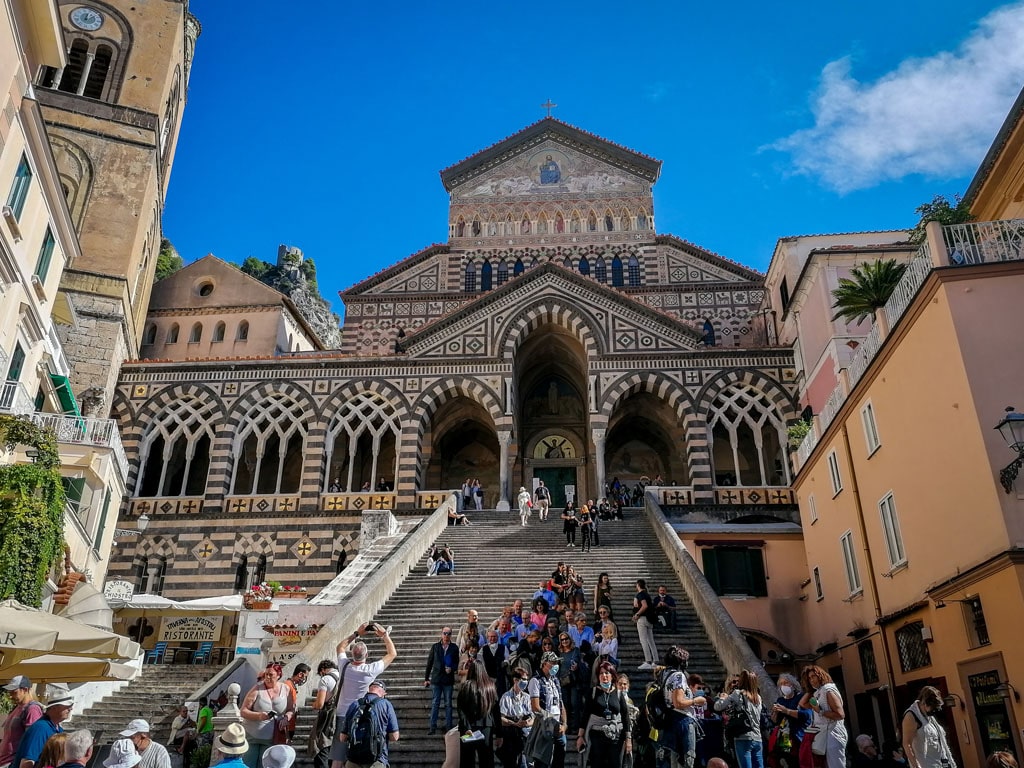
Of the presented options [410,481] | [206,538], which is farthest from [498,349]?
[206,538]

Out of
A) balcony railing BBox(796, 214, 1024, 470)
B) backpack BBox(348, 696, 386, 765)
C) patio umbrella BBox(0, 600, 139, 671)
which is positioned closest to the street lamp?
balcony railing BBox(796, 214, 1024, 470)

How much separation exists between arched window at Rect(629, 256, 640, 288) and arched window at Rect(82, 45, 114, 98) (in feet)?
75.9

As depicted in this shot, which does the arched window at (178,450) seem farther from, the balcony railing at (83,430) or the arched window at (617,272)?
the arched window at (617,272)

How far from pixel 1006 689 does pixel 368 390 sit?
23.0 m

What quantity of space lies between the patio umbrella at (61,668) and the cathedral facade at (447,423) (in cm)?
1517

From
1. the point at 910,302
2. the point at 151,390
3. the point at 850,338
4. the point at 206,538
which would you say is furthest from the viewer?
the point at 151,390

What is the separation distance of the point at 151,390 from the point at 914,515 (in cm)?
2594

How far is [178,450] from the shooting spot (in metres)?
31.1

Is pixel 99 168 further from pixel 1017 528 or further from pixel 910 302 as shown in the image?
pixel 1017 528

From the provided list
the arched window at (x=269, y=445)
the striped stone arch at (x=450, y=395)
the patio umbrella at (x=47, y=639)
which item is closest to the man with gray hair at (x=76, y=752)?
the patio umbrella at (x=47, y=639)

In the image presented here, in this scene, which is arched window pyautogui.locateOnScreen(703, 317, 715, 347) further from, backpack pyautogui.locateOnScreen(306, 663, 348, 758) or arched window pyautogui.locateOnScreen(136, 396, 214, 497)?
backpack pyautogui.locateOnScreen(306, 663, 348, 758)

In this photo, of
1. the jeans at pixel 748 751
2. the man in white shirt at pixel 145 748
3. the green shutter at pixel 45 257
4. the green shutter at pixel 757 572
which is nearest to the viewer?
the jeans at pixel 748 751

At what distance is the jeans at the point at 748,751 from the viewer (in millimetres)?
8203

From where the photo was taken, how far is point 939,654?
43.0ft
